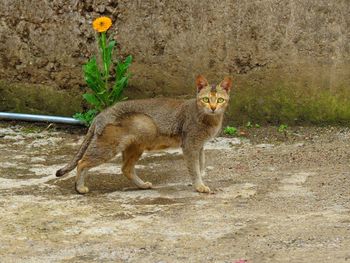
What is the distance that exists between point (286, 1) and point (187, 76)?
1292 mm

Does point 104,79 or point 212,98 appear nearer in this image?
point 212,98

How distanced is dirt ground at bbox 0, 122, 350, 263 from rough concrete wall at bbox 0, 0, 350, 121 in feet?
1.54

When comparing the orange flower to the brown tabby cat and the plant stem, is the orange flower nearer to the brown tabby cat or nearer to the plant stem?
the plant stem

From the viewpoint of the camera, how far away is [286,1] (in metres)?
7.98

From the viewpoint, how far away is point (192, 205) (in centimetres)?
587

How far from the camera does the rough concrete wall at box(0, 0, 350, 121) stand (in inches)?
315

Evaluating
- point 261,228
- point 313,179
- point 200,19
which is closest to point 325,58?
point 200,19

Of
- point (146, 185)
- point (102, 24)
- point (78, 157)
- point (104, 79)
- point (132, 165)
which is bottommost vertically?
point (146, 185)

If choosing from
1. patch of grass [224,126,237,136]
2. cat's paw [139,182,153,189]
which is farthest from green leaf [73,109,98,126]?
cat's paw [139,182,153,189]

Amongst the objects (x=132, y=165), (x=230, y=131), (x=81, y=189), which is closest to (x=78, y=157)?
(x=81, y=189)

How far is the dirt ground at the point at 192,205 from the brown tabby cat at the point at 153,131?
218 millimetres

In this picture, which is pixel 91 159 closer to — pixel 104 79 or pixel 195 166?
pixel 195 166

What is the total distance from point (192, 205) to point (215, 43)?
9.03ft

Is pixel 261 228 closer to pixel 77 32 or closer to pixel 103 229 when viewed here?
pixel 103 229
